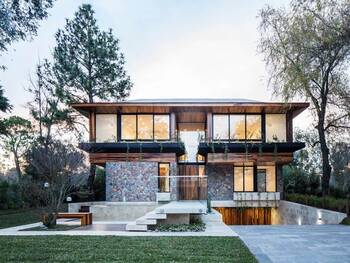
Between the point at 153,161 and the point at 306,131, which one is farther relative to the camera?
the point at 306,131

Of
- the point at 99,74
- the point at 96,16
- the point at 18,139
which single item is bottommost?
the point at 18,139

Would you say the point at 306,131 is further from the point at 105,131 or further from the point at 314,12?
the point at 314,12

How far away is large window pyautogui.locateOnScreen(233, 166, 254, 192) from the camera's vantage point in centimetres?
2091

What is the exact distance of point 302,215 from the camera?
1623 centimetres

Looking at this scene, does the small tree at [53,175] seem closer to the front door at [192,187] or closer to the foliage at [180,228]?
the foliage at [180,228]

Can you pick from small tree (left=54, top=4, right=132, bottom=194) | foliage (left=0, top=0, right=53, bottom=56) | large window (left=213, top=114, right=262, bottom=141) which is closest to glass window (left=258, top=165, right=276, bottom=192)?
large window (left=213, top=114, right=262, bottom=141)

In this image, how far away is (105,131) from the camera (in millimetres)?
21281

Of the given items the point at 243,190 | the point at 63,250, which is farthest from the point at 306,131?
the point at 63,250

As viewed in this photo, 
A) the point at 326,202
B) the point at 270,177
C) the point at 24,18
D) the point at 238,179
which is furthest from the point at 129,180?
the point at 24,18

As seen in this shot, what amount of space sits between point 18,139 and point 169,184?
50.7 feet

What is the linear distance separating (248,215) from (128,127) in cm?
840

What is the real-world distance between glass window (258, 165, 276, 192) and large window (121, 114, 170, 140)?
19.4 feet

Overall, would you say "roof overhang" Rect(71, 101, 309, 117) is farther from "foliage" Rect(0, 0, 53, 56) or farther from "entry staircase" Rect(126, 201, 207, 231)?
"foliage" Rect(0, 0, 53, 56)

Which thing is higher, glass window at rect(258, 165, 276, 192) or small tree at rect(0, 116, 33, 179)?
small tree at rect(0, 116, 33, 179)
